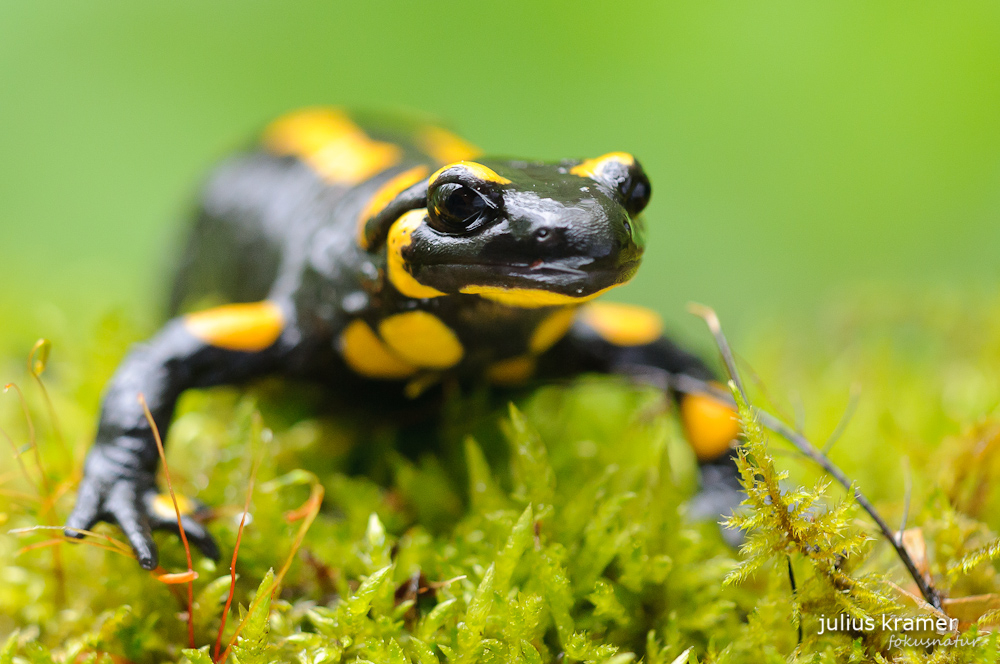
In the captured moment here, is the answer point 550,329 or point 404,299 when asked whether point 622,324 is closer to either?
point 550,329

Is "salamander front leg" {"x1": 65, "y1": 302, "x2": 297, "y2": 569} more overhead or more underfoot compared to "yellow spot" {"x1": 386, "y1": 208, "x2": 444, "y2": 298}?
more underfoot

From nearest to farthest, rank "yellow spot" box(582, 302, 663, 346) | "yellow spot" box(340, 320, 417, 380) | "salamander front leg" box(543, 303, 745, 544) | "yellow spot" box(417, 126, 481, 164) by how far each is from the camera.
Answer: "yellow spot" box(340, 320, 417, 380) < "salamander front leg" box(543, 303, 745, 544) < "yellow spot" box(582, 302, 663, 346) < "yellow spot" box(417, 126, 481, 164)

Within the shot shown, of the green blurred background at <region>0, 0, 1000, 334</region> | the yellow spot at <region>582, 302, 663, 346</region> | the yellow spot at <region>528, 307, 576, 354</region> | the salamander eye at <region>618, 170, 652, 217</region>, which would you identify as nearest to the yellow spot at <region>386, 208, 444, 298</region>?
the yellow spot at <region>528, 307, 576, 354</region>

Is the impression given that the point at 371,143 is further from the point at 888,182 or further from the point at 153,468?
the point at 888,182

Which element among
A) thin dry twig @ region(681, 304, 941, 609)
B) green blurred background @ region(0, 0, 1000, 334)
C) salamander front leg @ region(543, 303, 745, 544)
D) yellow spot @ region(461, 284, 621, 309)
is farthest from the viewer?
green blurred background @ region(0, 0, 1000, 334)

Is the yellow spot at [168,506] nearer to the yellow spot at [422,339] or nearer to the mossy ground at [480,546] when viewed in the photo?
the mossy ground at [480,546]

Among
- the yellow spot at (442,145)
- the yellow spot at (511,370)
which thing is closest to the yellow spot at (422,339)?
the yellow spot at (511,370)

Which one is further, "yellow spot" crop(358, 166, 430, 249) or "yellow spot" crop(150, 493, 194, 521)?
"yellow spot" crop(358, 166, 430, 249)

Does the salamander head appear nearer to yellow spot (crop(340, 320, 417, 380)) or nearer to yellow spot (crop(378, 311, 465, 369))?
yellow spot (crop(378, 311, 465, 369))

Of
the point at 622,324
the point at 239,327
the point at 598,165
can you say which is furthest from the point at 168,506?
the point at 622,324
